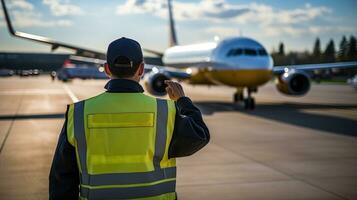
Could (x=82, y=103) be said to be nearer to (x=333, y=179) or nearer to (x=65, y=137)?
(x=65, y=137)

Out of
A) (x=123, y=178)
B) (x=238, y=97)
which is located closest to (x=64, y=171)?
(x=123, y=178)

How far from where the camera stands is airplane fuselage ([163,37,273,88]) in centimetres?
1848

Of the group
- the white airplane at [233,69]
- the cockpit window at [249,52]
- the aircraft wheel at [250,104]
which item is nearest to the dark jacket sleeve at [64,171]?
the white airplane at [233,69]

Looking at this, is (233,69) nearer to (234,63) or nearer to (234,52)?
(234,63)

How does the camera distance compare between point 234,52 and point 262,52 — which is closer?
point 262,52

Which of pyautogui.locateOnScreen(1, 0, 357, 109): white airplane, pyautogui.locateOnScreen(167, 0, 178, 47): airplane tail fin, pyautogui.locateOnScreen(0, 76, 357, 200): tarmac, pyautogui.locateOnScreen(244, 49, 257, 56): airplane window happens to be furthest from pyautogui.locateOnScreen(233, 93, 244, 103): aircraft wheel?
pyautogui.locateOnScreen(167, 0, 178, 47): airplane tail fin

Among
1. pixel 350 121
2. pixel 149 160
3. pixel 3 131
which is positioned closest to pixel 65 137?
pixel 149 160

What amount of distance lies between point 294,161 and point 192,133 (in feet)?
19.5

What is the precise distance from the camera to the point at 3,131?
1220cm

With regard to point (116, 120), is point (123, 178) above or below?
below

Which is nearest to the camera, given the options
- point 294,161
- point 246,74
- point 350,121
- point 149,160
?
point 149,160

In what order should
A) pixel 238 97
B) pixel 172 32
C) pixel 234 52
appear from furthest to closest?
pixel 172 32 < pixel 238 97 < pixel 234 52

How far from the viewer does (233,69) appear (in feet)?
61.9

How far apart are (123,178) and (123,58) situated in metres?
0.63
